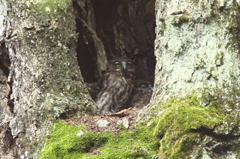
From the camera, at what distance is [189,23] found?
133 inches

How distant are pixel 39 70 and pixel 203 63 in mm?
1422

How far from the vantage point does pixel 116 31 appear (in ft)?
19.9

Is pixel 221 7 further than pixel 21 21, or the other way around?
pixel 21 21

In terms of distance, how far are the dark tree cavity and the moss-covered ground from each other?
9.07ft

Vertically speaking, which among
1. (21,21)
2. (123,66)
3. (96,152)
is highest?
(21,21)

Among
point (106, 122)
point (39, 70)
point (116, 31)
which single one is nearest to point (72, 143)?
point (106, 122)

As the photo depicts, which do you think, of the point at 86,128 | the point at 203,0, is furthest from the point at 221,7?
the point at 86,128

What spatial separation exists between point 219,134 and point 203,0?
1.16m

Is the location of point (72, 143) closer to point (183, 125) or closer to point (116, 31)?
point (183, 125)

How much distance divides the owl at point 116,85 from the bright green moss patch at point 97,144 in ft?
7.42

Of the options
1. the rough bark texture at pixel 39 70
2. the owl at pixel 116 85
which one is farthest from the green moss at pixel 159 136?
the owl at pixel 116 85

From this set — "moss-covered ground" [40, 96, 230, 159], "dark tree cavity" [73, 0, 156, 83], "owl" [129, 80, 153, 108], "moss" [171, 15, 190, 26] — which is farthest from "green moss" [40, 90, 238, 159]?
"dark tree cavity" [73, 0, 156, 83]

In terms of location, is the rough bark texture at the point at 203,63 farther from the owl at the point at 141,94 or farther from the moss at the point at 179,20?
the owl at the point at 141,94

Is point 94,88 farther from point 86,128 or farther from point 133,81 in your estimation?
point 86,128
